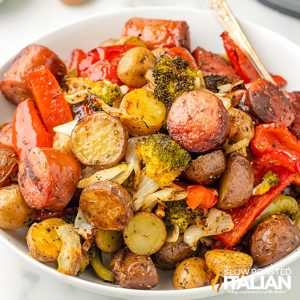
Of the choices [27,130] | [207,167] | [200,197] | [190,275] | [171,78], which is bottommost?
[190,275]

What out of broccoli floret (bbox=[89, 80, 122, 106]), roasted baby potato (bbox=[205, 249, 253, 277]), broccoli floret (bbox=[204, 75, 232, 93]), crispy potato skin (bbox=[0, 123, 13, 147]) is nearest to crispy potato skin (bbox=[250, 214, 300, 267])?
roasted baby potato (bbox=[205, 249, 253, 277])

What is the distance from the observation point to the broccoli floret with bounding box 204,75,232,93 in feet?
9.02

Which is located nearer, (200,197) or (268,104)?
(200,197)

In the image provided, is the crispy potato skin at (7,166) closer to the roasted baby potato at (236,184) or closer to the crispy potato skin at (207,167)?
Result: the crispy potato skin at (207,167)

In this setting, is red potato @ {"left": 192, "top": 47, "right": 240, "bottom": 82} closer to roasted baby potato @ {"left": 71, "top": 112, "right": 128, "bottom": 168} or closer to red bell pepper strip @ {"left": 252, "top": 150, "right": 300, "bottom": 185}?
red bell pepper strip @ {"left": 252, "top": 150, "right": 300, "bottom": 185}

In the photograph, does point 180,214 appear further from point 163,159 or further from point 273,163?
point 273,163

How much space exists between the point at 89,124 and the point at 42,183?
0.31 m

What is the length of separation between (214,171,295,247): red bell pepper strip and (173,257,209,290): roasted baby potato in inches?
5.9

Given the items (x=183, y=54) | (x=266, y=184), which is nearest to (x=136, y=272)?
(x=266, y=184)

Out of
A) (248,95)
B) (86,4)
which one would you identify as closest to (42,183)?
(248,95)

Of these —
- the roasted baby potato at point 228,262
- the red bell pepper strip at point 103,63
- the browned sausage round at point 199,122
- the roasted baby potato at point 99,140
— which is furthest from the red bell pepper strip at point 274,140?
the red bell pepper strip at point 103,63

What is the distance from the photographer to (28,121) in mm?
2627

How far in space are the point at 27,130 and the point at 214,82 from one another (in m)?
0.89

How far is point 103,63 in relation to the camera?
2.78m
